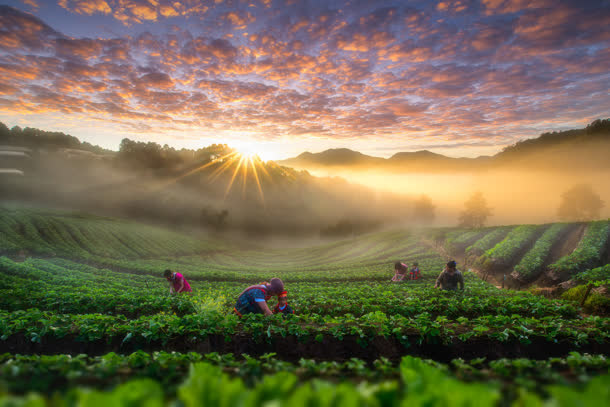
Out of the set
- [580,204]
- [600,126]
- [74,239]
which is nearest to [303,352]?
[74,239]

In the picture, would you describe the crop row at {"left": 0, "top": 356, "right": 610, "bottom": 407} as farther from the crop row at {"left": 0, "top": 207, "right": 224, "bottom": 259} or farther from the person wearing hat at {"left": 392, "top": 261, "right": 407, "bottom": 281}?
the crop row at {"left": 0, "top": 207, "right": 224, "bottom": 259}

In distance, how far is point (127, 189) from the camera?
86.6 meters

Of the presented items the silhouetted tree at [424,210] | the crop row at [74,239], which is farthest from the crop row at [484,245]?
the silhouetted tree at [424,210]

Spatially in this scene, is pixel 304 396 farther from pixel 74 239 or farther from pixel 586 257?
pixel 74 239

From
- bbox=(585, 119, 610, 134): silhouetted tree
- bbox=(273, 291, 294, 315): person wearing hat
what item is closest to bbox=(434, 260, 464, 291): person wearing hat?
bbox=(273, 291, 294, 315): person wearing hat

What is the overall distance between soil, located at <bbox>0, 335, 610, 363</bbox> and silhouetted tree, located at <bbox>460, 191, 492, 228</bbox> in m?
99.3

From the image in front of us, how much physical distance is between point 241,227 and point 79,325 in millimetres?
94161

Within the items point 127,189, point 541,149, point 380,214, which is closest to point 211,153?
point 127,189

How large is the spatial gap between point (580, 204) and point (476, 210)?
91.6 ft

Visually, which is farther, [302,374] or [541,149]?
[541,149]

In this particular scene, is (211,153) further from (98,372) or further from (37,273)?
(98,372)

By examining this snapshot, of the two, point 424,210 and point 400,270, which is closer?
point 400,270

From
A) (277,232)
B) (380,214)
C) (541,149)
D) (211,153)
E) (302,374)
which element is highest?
(541,149)

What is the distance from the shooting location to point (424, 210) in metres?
106
